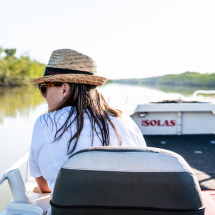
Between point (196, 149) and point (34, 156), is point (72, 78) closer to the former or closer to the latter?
point (34, 156)

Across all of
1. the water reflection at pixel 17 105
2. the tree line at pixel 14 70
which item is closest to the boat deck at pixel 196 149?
the water reflection at pixel 17 105

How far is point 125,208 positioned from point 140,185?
0.09m

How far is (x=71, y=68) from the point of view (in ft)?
3.94

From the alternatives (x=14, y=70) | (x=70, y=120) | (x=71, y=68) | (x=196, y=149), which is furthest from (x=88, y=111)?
(x=14, y=70)

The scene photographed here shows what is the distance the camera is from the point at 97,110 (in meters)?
1.13

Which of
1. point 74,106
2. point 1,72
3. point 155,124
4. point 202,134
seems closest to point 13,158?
point 155,124

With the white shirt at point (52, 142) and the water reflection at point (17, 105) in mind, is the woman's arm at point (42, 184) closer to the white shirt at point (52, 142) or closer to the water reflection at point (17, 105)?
the white shirt at point (52, 142)

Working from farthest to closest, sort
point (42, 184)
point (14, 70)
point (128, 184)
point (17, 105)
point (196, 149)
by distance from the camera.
Answer: point (14, 70) < point (17, 105) < point (196, 149) < point (42, 184) < point (128, 184)

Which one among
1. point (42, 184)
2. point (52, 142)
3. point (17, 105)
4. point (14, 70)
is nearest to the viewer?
point (52, 142)

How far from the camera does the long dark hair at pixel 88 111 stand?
3.38 feet

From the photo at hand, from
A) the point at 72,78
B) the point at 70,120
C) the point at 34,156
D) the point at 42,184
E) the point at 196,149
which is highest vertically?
the point at 72,78

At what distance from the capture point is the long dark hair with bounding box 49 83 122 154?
1.03 meters

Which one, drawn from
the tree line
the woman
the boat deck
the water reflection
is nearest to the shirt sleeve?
the woman

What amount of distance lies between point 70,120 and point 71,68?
0.91ft
